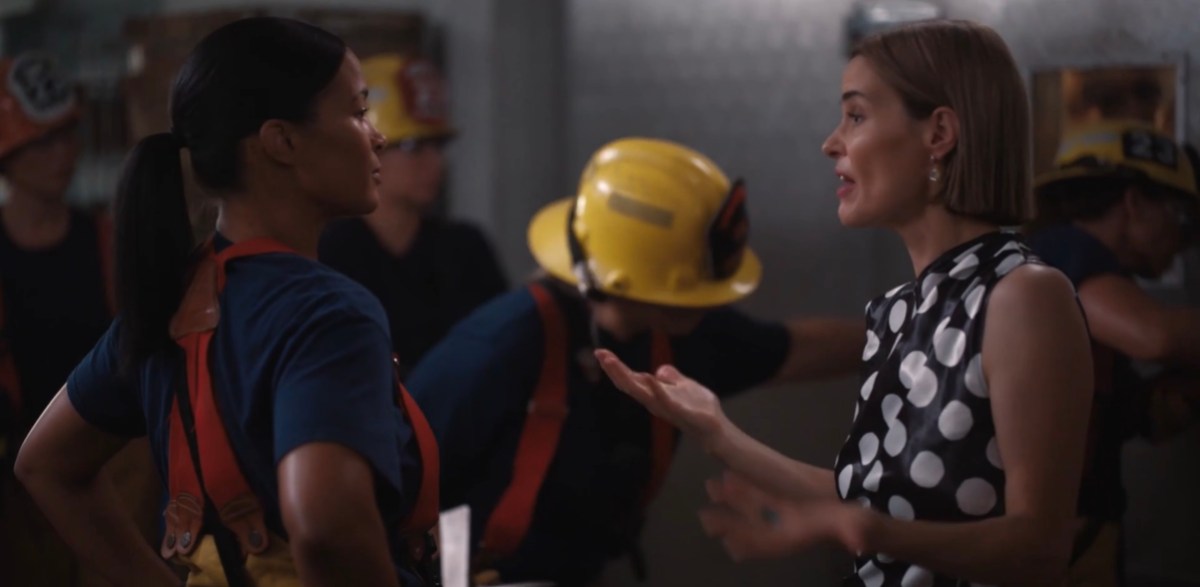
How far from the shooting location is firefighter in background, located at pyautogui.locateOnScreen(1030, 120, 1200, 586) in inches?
81.4

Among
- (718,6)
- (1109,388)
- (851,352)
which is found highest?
(718,6)

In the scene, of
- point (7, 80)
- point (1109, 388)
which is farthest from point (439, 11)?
point (1109, 388)

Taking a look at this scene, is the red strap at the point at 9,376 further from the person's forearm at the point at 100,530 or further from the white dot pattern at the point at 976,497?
the white dot pattern at the point at 976,497

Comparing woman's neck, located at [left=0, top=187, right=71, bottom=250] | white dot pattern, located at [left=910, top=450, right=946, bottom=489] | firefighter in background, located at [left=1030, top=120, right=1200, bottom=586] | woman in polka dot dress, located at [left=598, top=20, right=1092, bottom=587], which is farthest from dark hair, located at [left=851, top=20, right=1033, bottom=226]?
woman's neck, located at [left=0, top=187, right=71, bottom=250]

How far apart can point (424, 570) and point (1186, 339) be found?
118 cm

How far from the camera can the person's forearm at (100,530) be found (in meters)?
1.65

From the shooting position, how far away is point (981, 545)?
4.17ft

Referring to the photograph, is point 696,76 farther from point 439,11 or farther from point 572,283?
point 439,11

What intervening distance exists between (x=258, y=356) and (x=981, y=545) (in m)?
0.70

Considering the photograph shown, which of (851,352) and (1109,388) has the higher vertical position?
(1109,388)

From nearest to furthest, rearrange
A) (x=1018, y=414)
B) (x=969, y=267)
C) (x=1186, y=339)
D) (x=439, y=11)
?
(x=1018, y=414) < (x=969, y=267) < (x=1186, y=339) < (x=439, y=11)

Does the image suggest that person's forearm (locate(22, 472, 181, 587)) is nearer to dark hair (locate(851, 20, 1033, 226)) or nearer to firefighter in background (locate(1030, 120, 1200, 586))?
dark hair (locate(851, 20, 1033, 226))

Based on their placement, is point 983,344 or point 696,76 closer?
point 983,344

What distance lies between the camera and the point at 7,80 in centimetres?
354
